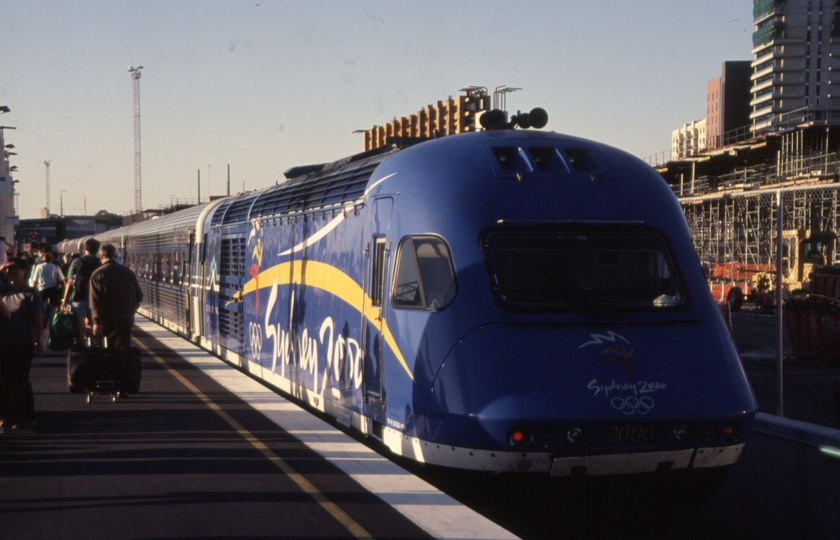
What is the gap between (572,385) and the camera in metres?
7.00

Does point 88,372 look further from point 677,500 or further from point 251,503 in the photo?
point 677,500

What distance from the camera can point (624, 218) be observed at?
7.96 m

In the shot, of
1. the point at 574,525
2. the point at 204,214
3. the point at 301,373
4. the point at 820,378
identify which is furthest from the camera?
the point at 204,214

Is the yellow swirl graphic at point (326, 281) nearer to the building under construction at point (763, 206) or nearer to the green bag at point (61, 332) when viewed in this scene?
the green bag at point (61, 332)

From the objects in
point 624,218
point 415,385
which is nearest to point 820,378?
point 624,218

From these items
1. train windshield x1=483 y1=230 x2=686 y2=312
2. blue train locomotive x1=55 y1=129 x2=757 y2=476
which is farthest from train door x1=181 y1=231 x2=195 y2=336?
train windshield x1=483 y1=230 x2=686 y2=312

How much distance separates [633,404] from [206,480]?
127 inches

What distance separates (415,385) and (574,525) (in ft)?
5.17

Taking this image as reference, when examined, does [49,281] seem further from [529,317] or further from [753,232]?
[753,232]

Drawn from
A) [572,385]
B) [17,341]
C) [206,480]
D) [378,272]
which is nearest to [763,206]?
[378,272]

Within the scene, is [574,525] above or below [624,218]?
below

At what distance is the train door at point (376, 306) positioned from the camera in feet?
27.4

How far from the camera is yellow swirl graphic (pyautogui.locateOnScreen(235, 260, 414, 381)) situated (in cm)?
827

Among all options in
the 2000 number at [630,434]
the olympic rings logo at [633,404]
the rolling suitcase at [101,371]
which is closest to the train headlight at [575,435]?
the 2000 number at [630,434]
